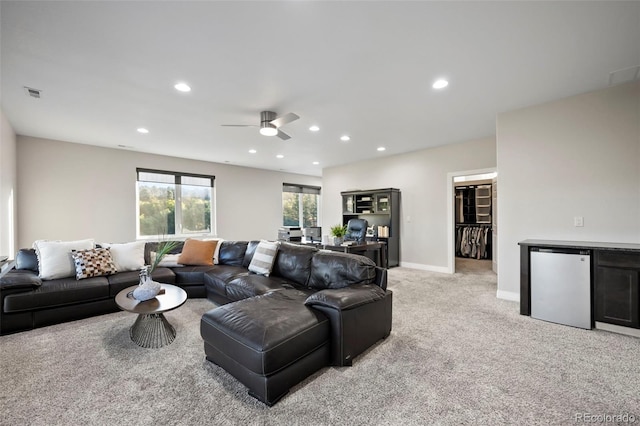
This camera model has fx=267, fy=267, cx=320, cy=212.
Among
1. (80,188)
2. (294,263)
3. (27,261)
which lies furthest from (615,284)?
(80,188)

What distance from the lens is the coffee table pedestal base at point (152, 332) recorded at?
2547 mm

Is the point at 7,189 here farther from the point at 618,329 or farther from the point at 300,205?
the point at 618,329

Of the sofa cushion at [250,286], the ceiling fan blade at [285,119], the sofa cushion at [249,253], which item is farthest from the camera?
the sofa cushion at [249,253]

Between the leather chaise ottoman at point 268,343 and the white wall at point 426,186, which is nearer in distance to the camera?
the leather chaise ottoman at point 268,343

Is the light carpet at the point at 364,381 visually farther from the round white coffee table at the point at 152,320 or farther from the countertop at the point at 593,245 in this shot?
the countertop at the point at 593,245

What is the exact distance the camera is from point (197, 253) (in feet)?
14.2

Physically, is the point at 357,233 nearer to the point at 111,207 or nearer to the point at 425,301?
the point at 425,301

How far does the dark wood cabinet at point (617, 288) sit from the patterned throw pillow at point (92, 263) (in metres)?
5.86

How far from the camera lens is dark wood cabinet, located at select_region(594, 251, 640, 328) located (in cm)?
270

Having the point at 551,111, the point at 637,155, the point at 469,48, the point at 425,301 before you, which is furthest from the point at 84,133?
the point at 637,155

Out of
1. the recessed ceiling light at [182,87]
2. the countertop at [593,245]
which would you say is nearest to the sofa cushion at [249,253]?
the recessed ceiling light at [182,87]

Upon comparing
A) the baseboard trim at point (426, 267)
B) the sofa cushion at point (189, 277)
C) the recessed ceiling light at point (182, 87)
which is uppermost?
the recessed ceiling light at point (182, 87)

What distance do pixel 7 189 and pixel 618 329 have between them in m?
7.99

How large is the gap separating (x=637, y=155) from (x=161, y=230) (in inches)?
317
